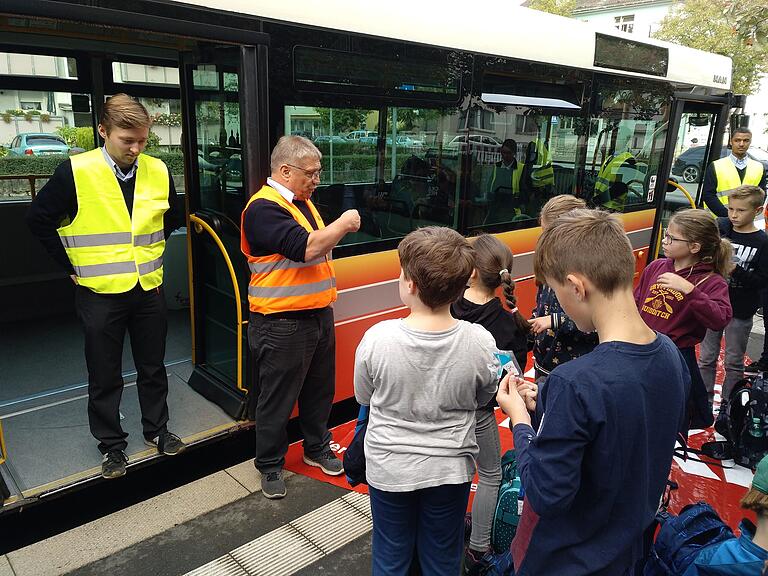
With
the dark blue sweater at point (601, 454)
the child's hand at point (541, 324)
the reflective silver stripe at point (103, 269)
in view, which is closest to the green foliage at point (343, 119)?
the reflective silver stripe at point (103, 269)

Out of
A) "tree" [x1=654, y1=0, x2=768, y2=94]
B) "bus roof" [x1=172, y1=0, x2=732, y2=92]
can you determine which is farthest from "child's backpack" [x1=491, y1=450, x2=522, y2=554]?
"tree" [x1=654, y1=0, x2=768, y2=94]

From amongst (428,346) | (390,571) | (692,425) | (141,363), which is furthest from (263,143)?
(692,425)

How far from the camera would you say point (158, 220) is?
3.13m

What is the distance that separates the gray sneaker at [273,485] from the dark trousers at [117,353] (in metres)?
0.65

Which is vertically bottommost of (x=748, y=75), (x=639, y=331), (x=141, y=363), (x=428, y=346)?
(x=141, y=363)

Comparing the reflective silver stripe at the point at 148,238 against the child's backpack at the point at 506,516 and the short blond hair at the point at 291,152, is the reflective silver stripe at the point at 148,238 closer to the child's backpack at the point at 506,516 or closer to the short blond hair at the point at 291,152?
the short blond hair at the point at 291,152

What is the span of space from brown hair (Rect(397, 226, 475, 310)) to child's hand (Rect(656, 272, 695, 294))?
1.59m

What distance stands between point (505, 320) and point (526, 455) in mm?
1123

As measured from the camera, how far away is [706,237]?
3.02 metres

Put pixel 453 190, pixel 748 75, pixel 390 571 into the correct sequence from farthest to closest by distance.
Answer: pixel 748 75 → pixel 453 190 → pixel 390 571

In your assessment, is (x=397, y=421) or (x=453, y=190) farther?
(x=453, y=190)

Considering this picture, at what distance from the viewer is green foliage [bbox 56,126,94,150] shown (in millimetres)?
5461

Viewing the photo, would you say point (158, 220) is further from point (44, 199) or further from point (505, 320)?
point (505, 320)

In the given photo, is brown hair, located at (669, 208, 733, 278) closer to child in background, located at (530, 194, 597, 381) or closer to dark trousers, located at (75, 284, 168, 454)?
child in background, located at (530, 194, 597, 381)
